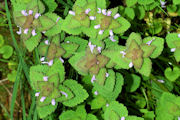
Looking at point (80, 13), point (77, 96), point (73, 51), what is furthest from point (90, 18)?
point (77, 96)

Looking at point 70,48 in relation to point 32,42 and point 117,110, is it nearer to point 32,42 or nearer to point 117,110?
point 32,42

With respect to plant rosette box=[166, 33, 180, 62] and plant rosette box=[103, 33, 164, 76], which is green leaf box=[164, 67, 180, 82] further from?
plant rosette box=[103, 33, 164, 76]

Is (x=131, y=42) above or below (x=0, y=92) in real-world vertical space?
above

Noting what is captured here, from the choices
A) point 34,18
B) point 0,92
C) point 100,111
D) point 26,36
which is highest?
point 34,18

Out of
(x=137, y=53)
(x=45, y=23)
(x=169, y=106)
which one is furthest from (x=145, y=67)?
(x=45, y=23)

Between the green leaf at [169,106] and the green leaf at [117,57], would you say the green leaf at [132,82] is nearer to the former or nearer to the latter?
the green leaf at [169,106]

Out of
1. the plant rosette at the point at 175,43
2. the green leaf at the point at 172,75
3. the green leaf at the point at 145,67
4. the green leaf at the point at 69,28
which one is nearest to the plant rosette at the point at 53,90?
the green leaf at the point at 69,28

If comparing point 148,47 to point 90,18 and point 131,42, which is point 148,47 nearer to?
point 131,42
